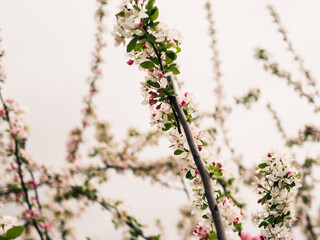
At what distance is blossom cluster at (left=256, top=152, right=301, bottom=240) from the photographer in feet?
5.22

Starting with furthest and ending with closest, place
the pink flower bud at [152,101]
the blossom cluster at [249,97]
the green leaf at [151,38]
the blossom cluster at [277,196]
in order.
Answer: the blossom cluster at [249,97], the blossom cluster at [277,196], the pink flower bud at [152,101], the green leaf at [151,38]

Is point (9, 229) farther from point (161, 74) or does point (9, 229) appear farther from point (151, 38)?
point (151, 38)

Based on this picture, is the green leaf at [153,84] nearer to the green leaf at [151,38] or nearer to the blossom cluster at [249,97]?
the green leaf at [151,38]

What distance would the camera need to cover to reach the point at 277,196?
1.63 meters

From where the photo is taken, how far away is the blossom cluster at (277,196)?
5.22ft

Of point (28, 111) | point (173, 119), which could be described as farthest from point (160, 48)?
point (28, 111)

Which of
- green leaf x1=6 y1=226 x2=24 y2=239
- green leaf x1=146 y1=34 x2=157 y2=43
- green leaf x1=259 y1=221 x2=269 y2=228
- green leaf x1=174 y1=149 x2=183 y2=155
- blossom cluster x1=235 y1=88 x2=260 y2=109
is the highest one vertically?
blossom cluster x1=235 y1=88 x2=260 y2=109

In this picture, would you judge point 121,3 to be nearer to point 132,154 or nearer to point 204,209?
point 204,209

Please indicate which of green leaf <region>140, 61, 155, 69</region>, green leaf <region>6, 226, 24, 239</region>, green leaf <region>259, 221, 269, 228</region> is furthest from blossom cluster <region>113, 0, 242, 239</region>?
green leaf <region>6, 226, 24, 239</region>

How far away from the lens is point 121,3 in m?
1.33

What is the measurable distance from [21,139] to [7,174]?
204cm

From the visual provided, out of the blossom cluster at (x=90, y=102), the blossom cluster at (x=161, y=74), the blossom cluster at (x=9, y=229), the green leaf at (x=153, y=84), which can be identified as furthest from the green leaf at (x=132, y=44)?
the blossom cluster at (x=90, y=102)

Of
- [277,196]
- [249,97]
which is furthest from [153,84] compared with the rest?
[249,97]

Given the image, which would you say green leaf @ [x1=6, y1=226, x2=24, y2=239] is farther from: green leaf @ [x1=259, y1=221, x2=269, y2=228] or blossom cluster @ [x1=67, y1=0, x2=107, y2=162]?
blossom cluster @ [x1=67, y1=0, x2=107, y2=162]
